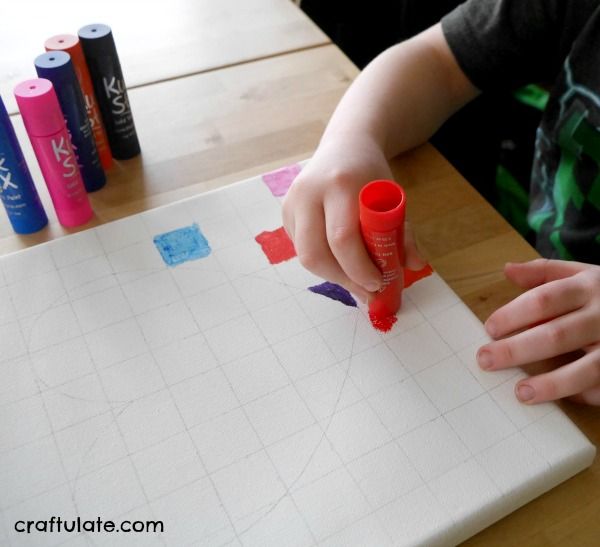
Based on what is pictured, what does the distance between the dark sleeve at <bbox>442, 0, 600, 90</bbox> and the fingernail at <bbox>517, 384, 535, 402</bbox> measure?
444 millimetres

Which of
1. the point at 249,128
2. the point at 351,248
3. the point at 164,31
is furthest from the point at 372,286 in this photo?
the point at 164,31

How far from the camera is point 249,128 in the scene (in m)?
0.75

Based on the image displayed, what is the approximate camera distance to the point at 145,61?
853 millimetres

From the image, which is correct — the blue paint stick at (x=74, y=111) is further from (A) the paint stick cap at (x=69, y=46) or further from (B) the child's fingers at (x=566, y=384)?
(B) the child's fingers at (x=566, y=384)

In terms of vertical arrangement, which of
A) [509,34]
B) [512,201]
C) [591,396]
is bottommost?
[512,201]

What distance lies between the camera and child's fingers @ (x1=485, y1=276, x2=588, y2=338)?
0.53 m

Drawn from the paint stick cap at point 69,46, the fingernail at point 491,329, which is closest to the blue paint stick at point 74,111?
the paint stick cap at point 69,46

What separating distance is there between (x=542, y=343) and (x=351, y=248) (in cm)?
18

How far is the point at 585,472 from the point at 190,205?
1.45ft

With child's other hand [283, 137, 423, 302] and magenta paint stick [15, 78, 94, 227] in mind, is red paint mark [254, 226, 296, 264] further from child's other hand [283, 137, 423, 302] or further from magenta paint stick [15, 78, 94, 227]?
magenta paint stick [15, 78, 94, 227]

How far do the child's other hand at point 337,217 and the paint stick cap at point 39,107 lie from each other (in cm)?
23

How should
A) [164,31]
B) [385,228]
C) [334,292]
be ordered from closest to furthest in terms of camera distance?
[385,228]
[334,292]
[164,31]

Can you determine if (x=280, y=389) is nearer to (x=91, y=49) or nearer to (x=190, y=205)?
(x=190, y=205)

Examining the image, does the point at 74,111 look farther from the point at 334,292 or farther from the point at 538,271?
the point at 538,271
